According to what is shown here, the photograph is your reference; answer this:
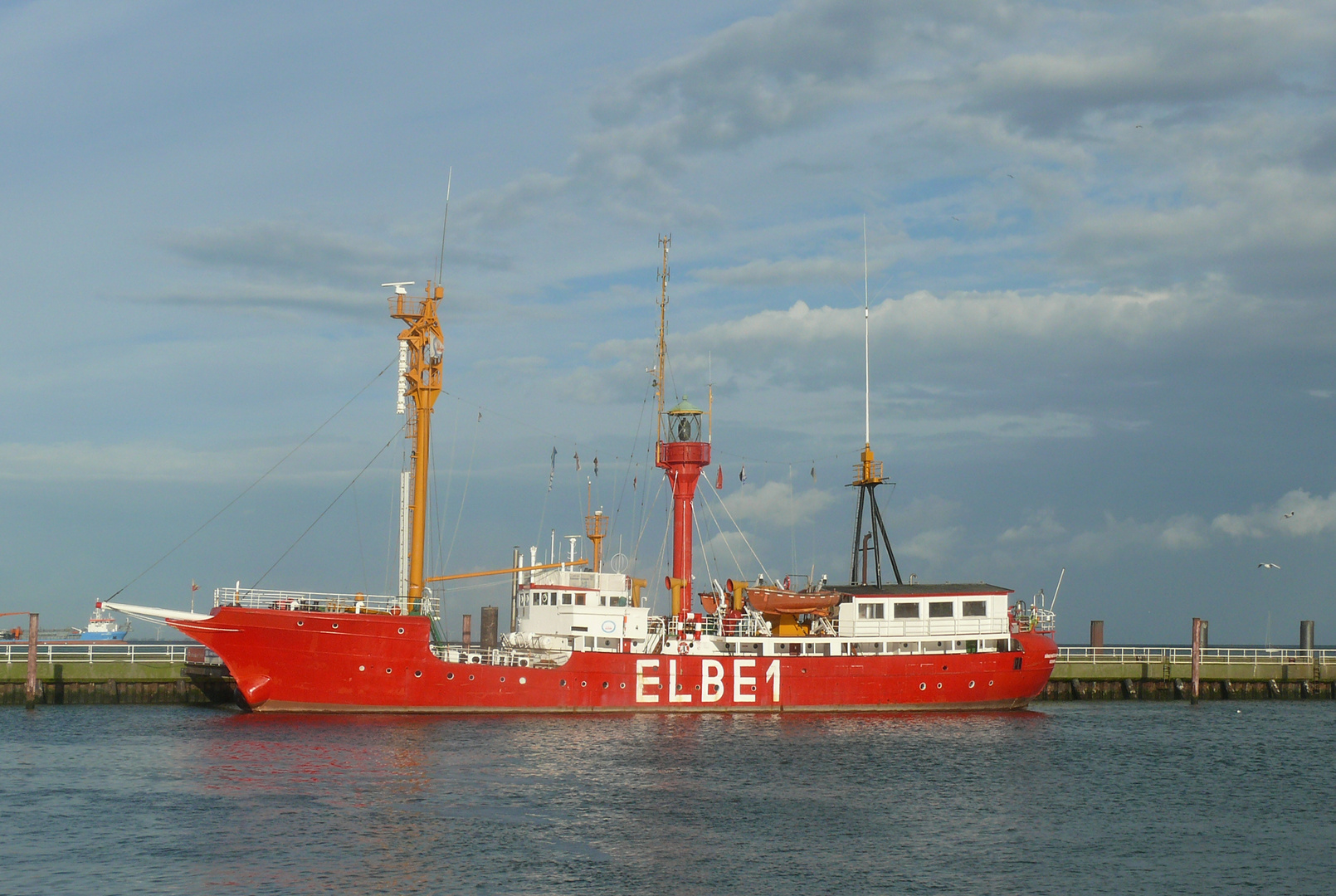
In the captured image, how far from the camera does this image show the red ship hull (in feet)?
146

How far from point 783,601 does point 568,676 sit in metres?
9.80

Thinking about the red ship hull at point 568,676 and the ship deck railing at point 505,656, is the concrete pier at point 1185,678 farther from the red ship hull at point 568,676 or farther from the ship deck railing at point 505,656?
the ship deck railing at point 505,656

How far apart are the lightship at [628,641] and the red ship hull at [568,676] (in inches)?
2.4

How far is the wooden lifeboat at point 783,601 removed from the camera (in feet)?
165

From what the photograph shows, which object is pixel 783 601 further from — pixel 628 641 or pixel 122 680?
pixel 122 680

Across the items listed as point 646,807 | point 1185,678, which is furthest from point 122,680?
point 1185,678

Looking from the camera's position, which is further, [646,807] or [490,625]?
[490,625]

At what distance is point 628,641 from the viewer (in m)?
48.7

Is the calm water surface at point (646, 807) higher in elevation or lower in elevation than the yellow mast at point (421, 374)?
lower

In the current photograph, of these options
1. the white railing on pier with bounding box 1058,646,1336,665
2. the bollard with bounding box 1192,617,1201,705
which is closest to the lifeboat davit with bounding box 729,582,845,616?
the white railing on pier with bounding box 1058,646,1336,665

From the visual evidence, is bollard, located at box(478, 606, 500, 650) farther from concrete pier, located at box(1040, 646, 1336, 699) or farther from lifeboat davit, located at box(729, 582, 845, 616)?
concrete pier, located at box(1040, 646, 1336, 699)

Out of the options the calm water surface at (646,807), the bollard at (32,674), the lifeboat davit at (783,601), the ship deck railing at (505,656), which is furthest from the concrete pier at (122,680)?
the lifeboat davit at (783,601)

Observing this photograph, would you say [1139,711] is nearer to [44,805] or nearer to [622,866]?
[622,866]

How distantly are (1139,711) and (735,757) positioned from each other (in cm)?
2732
